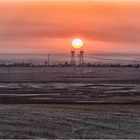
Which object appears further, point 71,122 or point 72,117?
point 72,117

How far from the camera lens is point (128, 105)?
26.7 m

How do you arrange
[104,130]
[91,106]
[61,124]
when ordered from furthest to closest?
[91,106] → [61,124] → [104,130]

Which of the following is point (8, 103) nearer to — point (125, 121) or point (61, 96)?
point (61, 96)

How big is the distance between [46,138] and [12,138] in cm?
103

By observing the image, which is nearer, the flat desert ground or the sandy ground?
the sandy ground

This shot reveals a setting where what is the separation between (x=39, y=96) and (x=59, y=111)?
9.37 meters

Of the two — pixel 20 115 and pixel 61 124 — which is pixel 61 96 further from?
pixel 61 124

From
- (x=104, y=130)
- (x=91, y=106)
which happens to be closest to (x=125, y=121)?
(x=104, y=130)

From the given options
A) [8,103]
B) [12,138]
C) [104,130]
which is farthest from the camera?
[8,103]

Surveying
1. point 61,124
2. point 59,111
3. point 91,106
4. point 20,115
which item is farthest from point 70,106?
point 61,124

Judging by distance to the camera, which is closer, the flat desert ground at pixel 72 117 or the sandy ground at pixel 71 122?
the sandy ground at pixel 71 122

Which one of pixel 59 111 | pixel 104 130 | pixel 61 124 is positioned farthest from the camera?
pixel 59 111

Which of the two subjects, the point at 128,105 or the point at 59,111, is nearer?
the point at 59,111

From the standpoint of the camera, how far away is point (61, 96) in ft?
108
